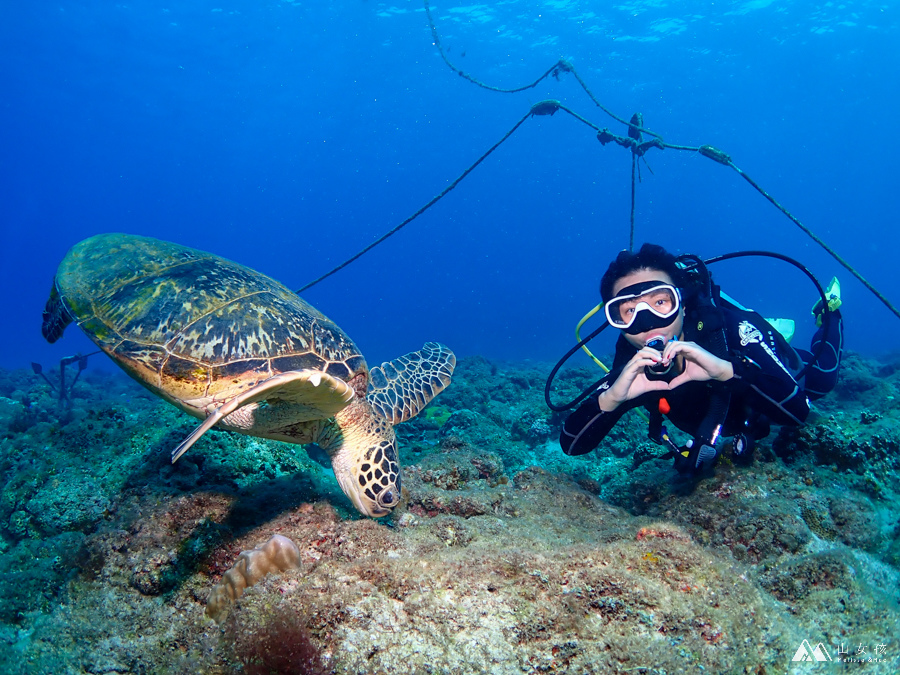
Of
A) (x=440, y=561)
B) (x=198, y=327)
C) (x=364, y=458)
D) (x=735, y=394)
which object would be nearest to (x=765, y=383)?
(x=735, y=394)

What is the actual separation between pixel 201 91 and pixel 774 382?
198 ft

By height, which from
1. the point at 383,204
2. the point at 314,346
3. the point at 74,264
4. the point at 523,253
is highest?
the point at 523,253

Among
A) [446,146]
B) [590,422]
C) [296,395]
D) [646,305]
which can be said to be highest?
[446,146]

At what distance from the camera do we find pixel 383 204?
126 meters

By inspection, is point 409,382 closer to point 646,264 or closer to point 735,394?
point 646,264

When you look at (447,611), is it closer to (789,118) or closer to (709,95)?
(709,95)

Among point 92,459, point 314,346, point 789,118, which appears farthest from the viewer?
point 789,118

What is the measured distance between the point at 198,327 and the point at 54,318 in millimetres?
2816

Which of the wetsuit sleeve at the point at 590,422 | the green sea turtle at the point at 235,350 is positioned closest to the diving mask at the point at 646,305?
the wetsuit sleeve at the point at 590,422

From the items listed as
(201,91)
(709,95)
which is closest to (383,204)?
(201,91)

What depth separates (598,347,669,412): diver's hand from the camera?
2625 mm

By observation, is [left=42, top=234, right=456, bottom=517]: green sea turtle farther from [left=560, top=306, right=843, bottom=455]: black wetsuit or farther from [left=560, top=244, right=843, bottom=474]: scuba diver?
[left=560, top=244, right=843, bottom=474]: scuba diver

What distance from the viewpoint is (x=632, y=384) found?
2.89m

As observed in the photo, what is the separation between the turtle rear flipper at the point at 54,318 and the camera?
385cm
